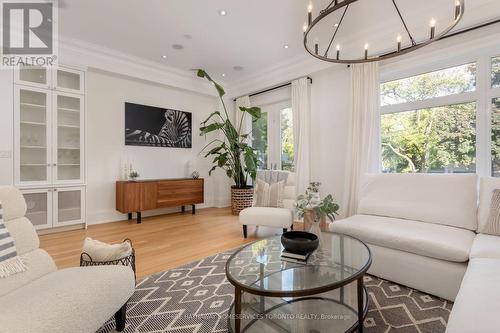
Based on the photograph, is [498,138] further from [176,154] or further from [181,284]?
[176,154]

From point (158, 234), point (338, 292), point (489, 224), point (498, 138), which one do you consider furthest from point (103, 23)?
point (498, 138)

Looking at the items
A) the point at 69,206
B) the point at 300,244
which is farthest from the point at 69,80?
the point at 300,244

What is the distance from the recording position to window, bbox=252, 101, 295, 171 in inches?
195

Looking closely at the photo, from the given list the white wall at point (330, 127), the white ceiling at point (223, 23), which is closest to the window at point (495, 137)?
the white ceiling at point (223, 23)

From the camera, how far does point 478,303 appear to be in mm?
1088

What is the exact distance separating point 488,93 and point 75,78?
18.2ft

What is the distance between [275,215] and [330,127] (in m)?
1.87

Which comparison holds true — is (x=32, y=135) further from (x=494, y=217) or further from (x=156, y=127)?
(x=494, y=217)

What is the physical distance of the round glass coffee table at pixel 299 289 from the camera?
129 centimetres

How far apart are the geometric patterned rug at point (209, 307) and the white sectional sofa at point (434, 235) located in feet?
0.58

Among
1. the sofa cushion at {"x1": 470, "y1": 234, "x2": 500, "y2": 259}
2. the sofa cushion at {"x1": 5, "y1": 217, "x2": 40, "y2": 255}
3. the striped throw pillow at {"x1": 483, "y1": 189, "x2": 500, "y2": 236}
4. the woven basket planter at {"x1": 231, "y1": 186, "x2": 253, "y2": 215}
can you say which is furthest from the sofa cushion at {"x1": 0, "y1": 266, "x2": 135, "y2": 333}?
the woven basket planter at {"x1": 231, "y1": 186, "x2": 253, "y2": 215}

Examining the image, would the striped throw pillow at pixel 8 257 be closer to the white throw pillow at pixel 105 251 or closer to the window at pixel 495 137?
the white throw pillow at pixel 105 251

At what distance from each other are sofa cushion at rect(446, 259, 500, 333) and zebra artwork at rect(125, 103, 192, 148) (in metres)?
4.76

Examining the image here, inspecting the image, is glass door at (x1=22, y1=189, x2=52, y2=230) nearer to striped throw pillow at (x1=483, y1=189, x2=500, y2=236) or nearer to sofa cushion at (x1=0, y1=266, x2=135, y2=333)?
sofa cushion at (x1=0, y1=266, x2=135, y2=333)
